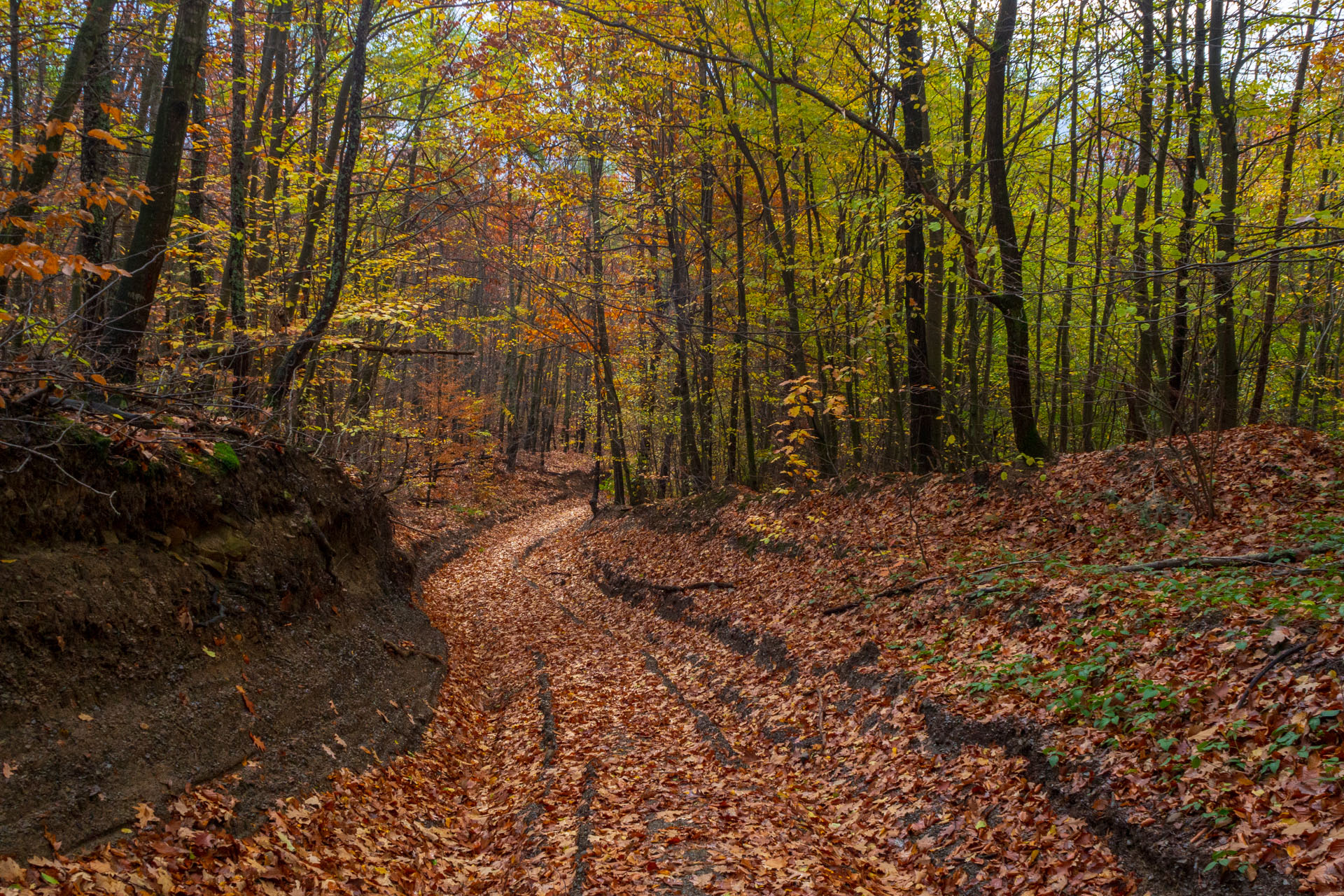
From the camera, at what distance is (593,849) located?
5.75m

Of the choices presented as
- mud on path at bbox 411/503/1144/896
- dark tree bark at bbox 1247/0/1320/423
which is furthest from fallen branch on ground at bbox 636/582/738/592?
dark tree bark at bbox 1247/0/1320/423

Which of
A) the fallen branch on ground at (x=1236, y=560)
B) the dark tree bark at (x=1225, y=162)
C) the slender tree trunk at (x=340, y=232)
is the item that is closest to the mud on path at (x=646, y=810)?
the fallen branch on ground at (x=1236, y=560)

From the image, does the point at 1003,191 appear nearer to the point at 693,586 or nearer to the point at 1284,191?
the point at 1284,191

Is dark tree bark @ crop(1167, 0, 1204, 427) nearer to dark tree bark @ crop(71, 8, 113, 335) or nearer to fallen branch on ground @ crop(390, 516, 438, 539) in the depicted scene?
dark tree bark @ crop(71, 8, 113, 335)

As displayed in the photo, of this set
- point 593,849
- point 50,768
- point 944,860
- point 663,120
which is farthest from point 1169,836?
point 663,120

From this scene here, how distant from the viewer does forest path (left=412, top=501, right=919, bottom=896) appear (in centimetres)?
536

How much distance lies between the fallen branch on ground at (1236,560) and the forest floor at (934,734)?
0.04 metres

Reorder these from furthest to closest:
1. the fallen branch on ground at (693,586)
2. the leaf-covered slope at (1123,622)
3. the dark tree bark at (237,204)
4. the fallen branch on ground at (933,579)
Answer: the fallen branch on ground at (693,586)
the dark tree bark at (237,204)
the fallen branch on ground at (933,579)
the leaf-covered slope at (1123,622)

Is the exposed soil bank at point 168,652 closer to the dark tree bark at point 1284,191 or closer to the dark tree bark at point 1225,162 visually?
the dark tree bark at point 1284,191

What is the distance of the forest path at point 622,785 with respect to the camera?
17.6 ft

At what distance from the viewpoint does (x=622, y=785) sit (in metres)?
7.02

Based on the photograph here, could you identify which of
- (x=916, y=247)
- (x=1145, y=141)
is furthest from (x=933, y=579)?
(x=1145, y=141)

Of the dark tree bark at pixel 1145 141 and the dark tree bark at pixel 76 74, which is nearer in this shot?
the dark tree bark at pixel 76 74

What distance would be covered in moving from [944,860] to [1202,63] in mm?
12680
